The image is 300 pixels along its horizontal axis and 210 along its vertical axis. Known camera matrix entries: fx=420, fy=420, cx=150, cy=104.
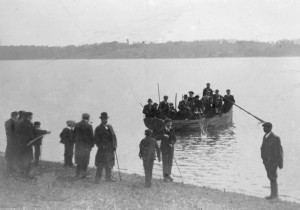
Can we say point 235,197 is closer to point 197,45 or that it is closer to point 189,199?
point 189,199

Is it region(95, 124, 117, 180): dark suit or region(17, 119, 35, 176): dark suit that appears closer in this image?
region(95, 124, 117, 180): dark suit

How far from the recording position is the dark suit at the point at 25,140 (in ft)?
35.7

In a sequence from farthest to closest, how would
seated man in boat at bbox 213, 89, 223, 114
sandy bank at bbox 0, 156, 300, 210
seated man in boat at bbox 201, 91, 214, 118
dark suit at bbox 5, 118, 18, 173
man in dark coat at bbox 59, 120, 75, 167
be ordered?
seated man in boat at bbox 213, 89, 223, 114 → seated man in boat at bbox 201, 91, 214, 118 → man in dark coat at bbox 59, 120, 75, 167 → dark suit at bbox 5, 118, 18, 173 → sandy bank at bbox 0, 156, 300, 210

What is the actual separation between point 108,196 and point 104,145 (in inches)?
62.6

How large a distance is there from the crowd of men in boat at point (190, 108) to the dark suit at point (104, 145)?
10928 mm

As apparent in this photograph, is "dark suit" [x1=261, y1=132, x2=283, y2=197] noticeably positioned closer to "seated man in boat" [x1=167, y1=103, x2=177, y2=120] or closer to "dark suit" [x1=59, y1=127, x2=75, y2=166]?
"dark suit" [x1=59, y1=127, x2=75, y2=166]

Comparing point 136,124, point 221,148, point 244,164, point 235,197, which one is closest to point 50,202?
point 235,197

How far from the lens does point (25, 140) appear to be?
35.9 feet

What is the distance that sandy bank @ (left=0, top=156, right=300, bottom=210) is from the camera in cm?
896

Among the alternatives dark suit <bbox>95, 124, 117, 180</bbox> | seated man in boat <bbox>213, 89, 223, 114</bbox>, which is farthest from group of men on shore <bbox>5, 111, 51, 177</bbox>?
seated man in boat <bbox>213, 89, 223, 114</bbox>

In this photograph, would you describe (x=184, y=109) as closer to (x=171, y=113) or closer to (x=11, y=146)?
(x=171, y=113)

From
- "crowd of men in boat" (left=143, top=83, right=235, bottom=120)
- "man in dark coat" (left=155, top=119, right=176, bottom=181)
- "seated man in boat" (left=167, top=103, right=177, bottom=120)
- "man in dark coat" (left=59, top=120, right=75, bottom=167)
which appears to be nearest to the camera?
"man in dark coat" (left=155, top=119, right=176, bottom=181)

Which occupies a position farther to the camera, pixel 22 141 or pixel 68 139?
A: pixel 68 139

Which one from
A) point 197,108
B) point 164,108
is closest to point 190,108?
point 197,108
